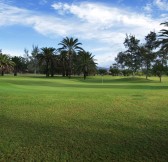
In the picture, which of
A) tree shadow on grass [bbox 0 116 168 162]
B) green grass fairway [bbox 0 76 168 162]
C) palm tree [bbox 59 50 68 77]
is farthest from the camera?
palm tree [bbox 59 50 68 77]

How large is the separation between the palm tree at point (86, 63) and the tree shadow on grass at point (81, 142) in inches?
2605

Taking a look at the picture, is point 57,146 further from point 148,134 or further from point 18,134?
point 148,134

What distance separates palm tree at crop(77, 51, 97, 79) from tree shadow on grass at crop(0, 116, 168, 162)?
66.2 meters

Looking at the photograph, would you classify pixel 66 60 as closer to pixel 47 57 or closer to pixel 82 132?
pixel 47 57

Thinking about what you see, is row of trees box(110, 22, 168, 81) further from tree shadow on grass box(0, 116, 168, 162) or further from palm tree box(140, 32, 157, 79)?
tree shadow on grass box(0, 116, 168, 162)

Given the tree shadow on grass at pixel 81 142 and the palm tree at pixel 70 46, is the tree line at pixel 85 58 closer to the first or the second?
the palm tree at pixel 70 46

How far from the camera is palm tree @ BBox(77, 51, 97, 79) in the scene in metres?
76.7

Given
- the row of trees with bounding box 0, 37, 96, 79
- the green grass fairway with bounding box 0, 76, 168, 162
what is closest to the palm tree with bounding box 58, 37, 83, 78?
the row of trees with bounding box 0, 37, 96, 79

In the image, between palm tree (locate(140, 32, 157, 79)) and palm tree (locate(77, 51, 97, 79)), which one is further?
palm tree (locate(140, 32, 157, 79))

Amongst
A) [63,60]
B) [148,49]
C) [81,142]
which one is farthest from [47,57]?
[81,142]

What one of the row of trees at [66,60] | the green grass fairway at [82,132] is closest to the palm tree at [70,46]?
the row of trees at [66,60]

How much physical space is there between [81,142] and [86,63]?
68.5 m

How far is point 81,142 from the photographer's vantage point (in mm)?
8570

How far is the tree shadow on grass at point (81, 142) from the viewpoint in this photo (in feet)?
24.6
